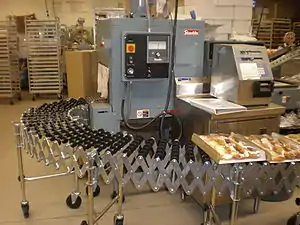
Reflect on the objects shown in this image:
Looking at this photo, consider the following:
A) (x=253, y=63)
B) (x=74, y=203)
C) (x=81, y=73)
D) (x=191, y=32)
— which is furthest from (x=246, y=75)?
(x=81, y=73)

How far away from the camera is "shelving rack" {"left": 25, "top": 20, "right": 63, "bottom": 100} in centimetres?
651

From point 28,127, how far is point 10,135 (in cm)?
272

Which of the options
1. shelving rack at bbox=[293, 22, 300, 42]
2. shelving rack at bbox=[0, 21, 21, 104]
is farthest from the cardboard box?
shelving rack at bbox=[293, 22, 300, 42]

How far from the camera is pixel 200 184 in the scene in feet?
6.56

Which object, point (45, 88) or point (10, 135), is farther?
point (45, 88)

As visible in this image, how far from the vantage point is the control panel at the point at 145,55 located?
8.25 ft

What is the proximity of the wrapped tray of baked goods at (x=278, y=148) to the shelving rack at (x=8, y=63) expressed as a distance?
557 cm

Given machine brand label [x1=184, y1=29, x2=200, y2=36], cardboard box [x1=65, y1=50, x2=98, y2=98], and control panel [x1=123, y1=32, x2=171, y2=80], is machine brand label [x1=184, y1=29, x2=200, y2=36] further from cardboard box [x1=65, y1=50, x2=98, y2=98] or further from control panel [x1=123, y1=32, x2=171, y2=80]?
cardboard box [x1=65, y1=50, x2=98, y2=98]

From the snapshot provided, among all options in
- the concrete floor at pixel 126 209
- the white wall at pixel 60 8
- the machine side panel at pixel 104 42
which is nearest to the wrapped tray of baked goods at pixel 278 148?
the concrete floor at pixel 126 209

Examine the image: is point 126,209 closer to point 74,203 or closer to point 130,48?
point 74,203

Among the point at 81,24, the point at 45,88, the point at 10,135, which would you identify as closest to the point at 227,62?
the point at 10,135

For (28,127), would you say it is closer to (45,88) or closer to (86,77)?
(86,77)

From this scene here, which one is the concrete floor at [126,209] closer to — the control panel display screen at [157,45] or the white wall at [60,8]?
the control panel display screen at [157,45]

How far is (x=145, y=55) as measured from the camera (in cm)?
254
